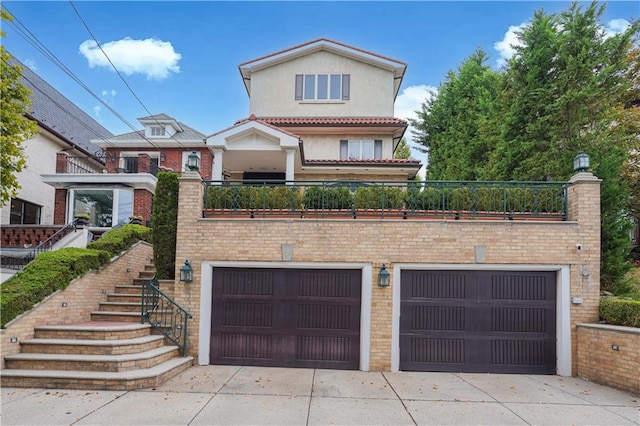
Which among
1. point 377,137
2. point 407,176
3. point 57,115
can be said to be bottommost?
point 407,176

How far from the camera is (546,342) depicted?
7.45 m

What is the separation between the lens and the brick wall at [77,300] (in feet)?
20.9

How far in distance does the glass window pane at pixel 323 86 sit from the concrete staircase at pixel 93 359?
38.2ft

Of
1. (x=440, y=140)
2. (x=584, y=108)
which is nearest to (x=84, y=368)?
(x=584, y=108)

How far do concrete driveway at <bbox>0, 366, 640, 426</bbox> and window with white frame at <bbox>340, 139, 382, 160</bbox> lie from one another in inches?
385

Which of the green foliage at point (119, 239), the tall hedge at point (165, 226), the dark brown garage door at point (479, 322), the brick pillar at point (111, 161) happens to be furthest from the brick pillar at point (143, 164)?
the dark brown garage door at point (479, 322)

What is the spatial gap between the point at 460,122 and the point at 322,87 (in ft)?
32.4

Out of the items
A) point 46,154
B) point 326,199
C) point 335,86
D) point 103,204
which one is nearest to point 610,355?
point 326,199

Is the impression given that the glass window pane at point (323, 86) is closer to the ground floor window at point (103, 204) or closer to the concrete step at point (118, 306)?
the ground floor window at point (103, 204)

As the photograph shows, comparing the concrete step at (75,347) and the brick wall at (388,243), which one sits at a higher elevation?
the brick wall at (388,243)

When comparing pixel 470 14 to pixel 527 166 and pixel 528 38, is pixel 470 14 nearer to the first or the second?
pixel 528 38

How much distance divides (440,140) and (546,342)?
60.3 feet

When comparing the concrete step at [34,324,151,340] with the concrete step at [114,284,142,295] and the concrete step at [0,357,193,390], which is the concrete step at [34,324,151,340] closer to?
the concrete step at [0,357,193,390]

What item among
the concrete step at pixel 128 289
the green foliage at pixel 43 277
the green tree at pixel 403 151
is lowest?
the concrete step at pixel 128 289
